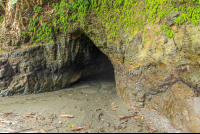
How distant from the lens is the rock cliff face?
12.0ft

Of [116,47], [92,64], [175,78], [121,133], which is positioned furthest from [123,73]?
[92,64]

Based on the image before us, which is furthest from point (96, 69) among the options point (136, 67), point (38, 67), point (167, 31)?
point (167, 31)

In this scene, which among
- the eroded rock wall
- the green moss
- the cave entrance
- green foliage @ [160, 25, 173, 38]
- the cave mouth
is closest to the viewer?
the green moss

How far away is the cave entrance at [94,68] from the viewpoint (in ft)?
27.1

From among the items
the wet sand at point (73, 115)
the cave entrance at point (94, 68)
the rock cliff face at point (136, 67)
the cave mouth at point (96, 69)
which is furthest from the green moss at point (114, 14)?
the wet sand at point (73, 115)

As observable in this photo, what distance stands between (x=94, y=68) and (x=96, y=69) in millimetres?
Answer: 242

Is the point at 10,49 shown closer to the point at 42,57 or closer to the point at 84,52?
the point at 42,57

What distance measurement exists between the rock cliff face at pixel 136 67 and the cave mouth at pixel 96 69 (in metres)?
0.25

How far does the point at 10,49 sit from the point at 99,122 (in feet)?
19.4

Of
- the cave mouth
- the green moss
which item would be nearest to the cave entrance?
the cave mouth

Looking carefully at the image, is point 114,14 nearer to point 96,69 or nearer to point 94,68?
point 94,68

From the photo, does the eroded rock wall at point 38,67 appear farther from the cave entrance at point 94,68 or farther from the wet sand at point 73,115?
the wet sand at point 73,115

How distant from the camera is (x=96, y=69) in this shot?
992 centimetres

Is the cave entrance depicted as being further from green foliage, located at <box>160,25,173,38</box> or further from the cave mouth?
green foliage, located at <box>160,25,173,38</box>
